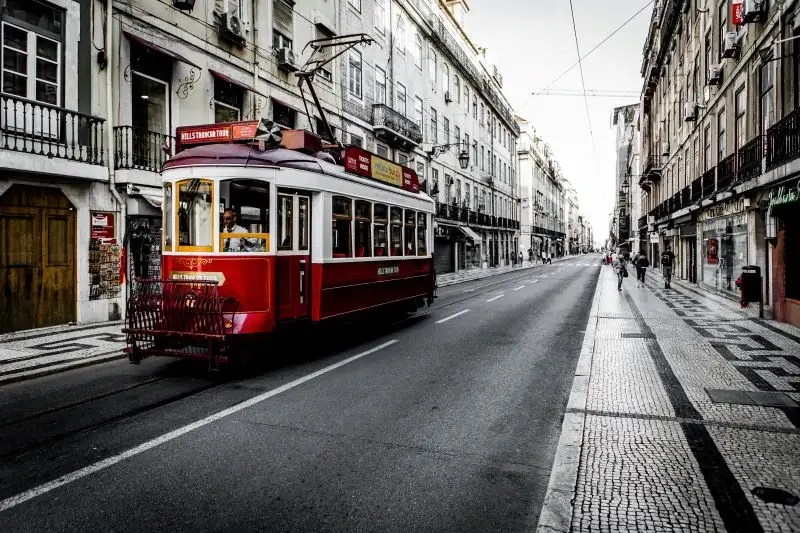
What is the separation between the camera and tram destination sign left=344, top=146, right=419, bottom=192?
9.73 metres

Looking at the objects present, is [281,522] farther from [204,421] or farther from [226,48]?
[226,48]

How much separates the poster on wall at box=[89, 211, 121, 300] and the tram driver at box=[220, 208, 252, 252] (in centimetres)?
670

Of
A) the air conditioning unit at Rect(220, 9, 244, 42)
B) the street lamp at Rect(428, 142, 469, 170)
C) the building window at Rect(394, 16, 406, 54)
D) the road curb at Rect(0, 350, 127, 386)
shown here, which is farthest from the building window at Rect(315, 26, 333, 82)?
the road curb at Rect(0, 350, 127, 386)

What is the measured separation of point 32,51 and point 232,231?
759 cm

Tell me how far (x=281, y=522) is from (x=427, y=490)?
111 cm

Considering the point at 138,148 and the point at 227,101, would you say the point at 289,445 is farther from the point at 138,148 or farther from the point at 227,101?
→ the point at 227,101

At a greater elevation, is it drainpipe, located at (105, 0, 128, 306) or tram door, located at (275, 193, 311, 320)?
Result: drainpipe, located at (105, 0, 128, 306)

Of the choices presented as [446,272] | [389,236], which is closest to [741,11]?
[389,236]

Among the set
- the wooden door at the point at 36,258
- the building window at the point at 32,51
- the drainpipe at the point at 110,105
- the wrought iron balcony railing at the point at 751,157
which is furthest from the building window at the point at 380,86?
the wooden door at the point at 36,258

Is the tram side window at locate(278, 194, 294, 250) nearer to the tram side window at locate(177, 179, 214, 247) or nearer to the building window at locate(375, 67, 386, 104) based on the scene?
the tram side window at locate(177, 179, 214, 247)

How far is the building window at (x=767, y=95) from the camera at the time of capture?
1397 centimetres

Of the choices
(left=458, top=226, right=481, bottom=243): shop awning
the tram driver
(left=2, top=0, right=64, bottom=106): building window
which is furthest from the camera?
(left=458, top=226, right=481, bottom=243): shop awning

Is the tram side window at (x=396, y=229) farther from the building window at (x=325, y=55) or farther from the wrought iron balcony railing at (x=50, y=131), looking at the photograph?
the building window at (x=325, y=55)

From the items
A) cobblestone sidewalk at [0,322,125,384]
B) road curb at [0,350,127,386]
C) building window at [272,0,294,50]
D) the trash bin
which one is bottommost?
road curb at [0,350,127,386]
